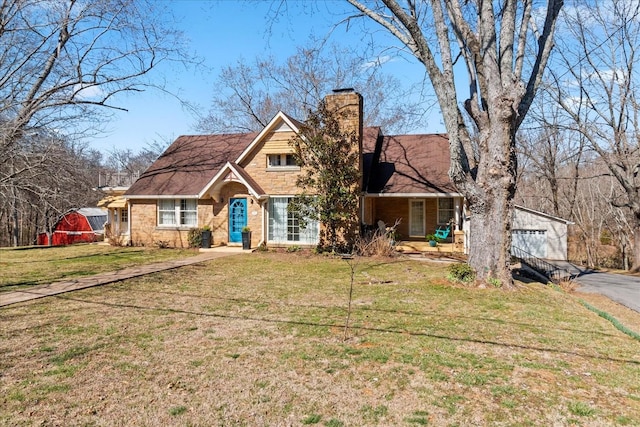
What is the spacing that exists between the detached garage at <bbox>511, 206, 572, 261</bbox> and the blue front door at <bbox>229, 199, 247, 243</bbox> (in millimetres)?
12473

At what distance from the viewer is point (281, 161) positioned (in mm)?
17609

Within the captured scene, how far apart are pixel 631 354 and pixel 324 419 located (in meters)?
4.64

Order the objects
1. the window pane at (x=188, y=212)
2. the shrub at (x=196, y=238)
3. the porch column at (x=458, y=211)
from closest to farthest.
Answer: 1. the porch column at (x=458, y=211)
2. the shrub at (x=196, y=238)
3. the window pane at (x=188, y=212)

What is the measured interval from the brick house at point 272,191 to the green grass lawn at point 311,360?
8520 millimetres

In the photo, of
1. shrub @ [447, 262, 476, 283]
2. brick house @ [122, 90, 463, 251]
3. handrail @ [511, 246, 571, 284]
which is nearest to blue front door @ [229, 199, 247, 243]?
brick house @ [122, 90, 463, 251]

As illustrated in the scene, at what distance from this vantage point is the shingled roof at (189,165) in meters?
18.7

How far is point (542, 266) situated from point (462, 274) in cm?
881

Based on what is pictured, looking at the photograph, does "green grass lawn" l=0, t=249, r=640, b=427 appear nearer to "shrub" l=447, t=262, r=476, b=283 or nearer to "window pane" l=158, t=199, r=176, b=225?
"shrub" l=447, t=262, r=476, b=283

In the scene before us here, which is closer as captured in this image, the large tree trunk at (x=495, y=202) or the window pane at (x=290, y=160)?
the large tree trunk at (x=495, y=202)

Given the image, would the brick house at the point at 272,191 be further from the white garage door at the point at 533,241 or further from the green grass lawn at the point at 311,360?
the green grass lawn at the point at 311,360

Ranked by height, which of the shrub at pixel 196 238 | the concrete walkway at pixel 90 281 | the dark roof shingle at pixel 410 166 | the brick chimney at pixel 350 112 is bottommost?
the concrete walkway at pixel 90 281

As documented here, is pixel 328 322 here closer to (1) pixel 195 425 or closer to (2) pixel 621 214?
(1) pixel 195 425

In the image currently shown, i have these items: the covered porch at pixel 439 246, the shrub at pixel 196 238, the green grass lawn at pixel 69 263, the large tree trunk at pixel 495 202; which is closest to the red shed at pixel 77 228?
the green grass lawn at pixel 69 263

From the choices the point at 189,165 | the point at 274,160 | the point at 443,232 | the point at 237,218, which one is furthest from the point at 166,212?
the point at 443,232
